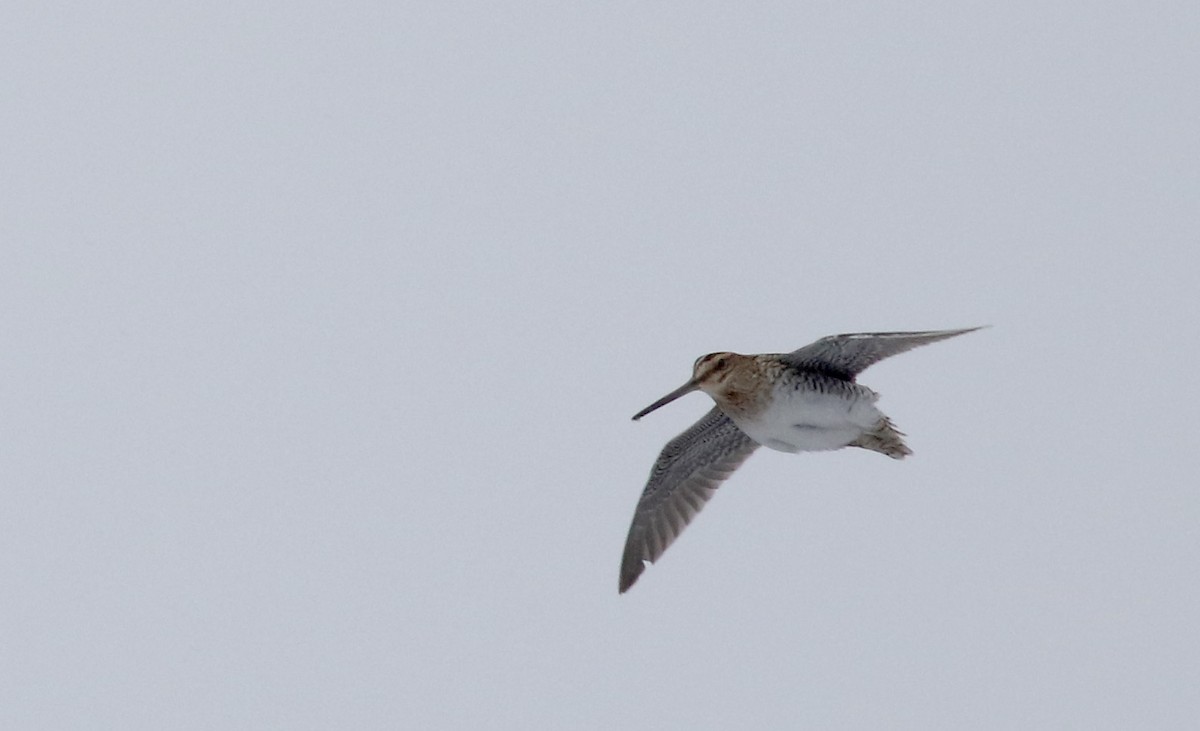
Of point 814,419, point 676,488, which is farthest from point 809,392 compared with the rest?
point 676,488

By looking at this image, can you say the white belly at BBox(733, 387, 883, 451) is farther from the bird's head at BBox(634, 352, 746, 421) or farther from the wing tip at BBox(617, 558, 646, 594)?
the wing tip at BBox(617, 558, 646, 594)

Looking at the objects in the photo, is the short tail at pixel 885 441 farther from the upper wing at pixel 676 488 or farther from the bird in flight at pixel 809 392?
the upper wing at pixel 676 488

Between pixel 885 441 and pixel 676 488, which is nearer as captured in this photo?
pixel 885 441

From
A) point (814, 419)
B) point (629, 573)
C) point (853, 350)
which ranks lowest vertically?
point (629, 573)

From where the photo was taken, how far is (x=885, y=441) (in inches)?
484

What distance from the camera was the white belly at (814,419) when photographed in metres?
11.8

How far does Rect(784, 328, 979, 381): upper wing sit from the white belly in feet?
0.70

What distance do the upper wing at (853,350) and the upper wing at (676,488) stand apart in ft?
5.34

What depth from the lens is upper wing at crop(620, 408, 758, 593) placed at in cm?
1357

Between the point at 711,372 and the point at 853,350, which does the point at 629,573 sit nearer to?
the point at 711,372

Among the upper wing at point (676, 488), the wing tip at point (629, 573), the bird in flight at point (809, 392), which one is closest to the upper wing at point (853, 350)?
the bird in flight at point (809, 392)

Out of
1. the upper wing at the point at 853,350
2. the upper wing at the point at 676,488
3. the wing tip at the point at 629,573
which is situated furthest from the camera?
the wing tip at the point at 629,573

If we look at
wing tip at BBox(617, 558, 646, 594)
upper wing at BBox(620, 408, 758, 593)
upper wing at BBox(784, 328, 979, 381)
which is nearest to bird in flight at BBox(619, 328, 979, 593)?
upper wing at BBox(784, 328, 979, 381)

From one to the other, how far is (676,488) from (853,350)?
8.47ft
